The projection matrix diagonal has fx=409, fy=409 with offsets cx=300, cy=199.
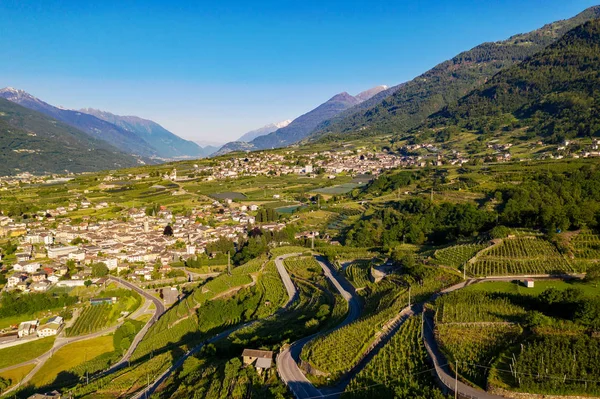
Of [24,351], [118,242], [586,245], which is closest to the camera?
[586,245]

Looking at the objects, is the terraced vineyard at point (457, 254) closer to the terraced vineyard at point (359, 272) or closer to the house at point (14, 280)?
the terraced vineyard at point (359, 272)

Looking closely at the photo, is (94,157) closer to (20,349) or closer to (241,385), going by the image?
(20,349)

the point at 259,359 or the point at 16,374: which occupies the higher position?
the point at 259,359

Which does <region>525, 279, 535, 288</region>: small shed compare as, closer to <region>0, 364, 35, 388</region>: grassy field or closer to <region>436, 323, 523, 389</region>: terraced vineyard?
<region>436, 323, 523, 389</region>: terraced vineyard

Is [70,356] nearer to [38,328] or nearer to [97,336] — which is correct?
[97,336]

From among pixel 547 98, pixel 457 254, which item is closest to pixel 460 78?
pixel 547 98

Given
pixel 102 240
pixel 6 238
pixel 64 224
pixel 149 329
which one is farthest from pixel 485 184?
pixel 6 238
